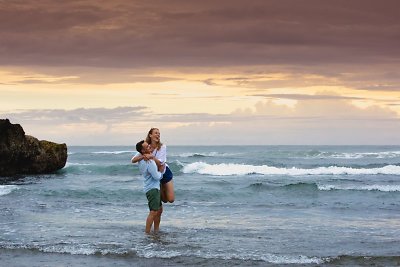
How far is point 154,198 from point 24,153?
908 inches

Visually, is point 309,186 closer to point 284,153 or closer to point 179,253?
point 179,253

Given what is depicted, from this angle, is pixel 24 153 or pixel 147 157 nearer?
pixel 147 157

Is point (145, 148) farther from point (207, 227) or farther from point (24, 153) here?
point (24, 153)

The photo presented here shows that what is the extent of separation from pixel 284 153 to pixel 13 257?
200ft

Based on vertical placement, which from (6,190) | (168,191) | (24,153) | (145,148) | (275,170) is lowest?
(6,190)

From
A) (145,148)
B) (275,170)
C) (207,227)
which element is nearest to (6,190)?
(207,227)

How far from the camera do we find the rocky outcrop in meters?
32.4

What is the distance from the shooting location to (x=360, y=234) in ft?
43.7

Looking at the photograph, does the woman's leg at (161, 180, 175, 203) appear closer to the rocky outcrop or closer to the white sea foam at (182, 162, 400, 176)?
the rocky outcrop

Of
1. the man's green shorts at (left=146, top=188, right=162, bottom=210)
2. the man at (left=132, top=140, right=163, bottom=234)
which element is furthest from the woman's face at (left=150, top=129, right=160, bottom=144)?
the man's green shorts at (left=146, top=188, right=162, bottom=210)

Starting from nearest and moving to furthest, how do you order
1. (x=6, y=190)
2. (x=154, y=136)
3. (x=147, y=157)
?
1. (x=147, y=157)
2. (x=154, y=136)
3. (x=6, y=190)

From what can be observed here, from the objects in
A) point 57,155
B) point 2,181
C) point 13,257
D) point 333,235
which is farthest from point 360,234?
point 57,155

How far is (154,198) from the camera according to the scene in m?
12.3

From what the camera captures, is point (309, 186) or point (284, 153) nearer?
point (309, 186)
